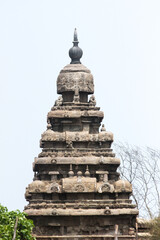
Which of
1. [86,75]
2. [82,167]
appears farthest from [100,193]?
[86,75]

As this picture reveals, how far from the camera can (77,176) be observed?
246 ft

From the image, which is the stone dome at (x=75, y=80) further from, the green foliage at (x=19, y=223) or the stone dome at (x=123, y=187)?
the green foliage at (x=19, y=223)

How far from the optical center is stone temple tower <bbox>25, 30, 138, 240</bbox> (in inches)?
2901

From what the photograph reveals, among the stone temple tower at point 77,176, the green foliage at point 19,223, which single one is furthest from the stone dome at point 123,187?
the green foliage at point 19,223

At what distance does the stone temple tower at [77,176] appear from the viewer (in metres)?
73.7

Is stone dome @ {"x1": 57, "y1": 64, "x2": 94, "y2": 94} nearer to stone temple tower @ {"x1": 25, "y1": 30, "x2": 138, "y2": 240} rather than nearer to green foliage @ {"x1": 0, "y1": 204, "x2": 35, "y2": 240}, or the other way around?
stone temple tower @ {"x1": 25, "y1": 30, "x2": 138, "y2": 240}

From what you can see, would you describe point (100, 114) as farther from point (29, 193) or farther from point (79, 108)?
point (29, 193)

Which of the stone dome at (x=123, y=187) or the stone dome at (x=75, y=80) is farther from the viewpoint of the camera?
the stone dome at (x=75, y=80)

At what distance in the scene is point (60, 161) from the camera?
7600 cm

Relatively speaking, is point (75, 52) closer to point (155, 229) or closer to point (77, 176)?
point (77, 176)

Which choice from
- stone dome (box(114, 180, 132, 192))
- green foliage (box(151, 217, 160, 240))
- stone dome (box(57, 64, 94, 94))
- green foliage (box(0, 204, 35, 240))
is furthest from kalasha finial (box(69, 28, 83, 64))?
green foliage (box(0, 204, 35, 240))

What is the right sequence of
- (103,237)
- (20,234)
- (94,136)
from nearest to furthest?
(20,234)
(103,237)
(94,136)

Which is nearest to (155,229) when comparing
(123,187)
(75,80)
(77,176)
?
(123,187)

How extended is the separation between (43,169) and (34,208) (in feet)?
11.3
